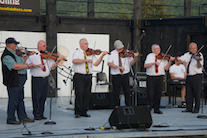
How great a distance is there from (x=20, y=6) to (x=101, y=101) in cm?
478

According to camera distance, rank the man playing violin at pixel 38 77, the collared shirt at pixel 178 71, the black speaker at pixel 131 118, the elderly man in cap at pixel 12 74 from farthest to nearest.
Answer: the collared shirt at pixel 178 71 → the man playing violin at pixel 38 77 → the elderly man in cap at pixel 12 74 → the black speaker at pixel 131 118

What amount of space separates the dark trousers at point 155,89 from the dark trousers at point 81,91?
5.23 ft

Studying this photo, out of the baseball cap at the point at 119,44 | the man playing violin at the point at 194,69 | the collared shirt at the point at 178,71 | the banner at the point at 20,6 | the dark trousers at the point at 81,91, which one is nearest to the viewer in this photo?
the dark trousers at the point at 81,91

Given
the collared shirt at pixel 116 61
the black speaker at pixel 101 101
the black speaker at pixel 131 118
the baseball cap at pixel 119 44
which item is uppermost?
the baseball cap at pixel 119 44

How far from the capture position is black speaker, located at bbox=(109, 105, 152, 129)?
503cm

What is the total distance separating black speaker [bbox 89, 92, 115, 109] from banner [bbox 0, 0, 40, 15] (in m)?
4.40

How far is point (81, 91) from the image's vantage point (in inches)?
264

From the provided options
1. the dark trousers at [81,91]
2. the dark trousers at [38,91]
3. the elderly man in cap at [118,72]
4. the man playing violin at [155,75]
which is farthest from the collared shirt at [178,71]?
the dark trousers at [38,91]

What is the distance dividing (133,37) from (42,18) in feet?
11.5

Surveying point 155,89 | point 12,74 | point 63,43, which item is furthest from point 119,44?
point 63,43

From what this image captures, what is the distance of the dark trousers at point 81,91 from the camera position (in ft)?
21.9

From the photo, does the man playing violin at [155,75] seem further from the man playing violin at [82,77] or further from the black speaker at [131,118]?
the black speaker at [131,118]

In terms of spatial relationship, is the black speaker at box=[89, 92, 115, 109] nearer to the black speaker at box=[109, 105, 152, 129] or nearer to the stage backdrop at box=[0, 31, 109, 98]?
the black speaker at box=[109, 105, 152, 129]

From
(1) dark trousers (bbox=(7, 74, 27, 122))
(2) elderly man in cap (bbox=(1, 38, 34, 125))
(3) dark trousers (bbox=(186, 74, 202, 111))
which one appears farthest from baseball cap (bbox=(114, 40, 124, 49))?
(1) dark trousers (bbox=(7, 74, 27, 122))
